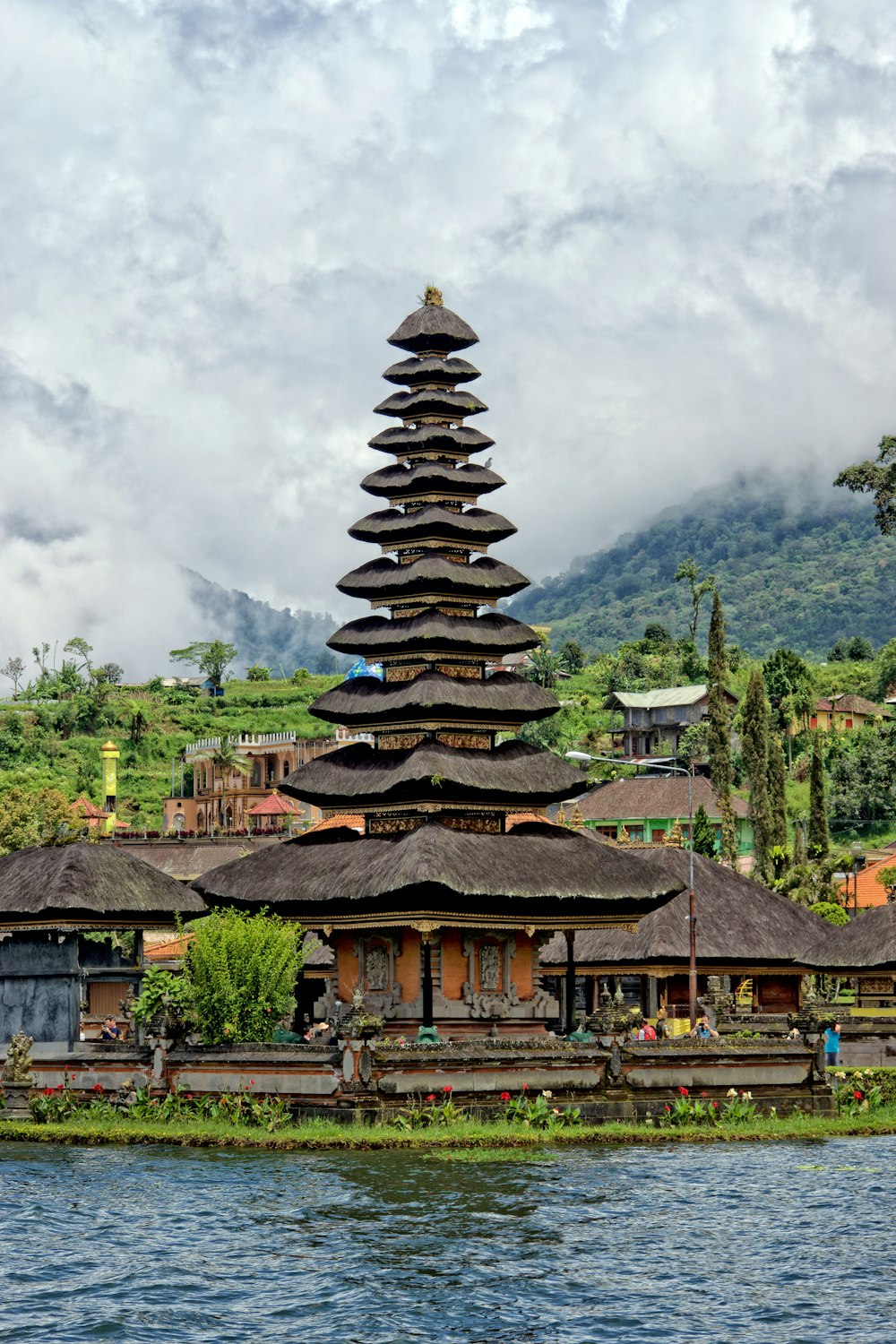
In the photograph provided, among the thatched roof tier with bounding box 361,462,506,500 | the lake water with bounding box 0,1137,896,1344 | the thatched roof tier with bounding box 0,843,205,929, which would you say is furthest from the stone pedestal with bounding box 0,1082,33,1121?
the thatched roof tier with bounding box 361,462,506,500

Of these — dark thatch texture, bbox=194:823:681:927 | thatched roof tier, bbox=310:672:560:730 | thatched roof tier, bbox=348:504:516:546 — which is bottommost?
dark thatch texture, bbox=194:823:681:927

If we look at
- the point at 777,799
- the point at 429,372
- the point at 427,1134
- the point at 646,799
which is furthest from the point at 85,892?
the point at 646,799

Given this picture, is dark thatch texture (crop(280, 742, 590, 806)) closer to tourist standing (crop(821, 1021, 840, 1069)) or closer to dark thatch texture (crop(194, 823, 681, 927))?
dark thatch texture (crop(194, 823, 681, 927))

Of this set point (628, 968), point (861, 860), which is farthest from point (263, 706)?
point (628, 968)

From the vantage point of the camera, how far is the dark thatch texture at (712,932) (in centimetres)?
6438

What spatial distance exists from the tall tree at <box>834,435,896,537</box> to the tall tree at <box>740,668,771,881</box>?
1897 centimetres

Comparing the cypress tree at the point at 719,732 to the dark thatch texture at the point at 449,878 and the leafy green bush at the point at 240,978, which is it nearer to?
the dark thatch texture at the point at 449,878

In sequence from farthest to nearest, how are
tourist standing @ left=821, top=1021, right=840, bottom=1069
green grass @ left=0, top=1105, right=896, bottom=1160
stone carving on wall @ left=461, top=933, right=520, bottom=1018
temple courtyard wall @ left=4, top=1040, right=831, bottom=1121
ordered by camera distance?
tourist standing @ left=821, top=1021, right=840, bottom=1069 → stone carving on wall @ left=461, top=933, right=520, bottom=1018 → temple courtyard wall @ left=4, top=1040, right=831, bottom=1121 → green grass @ left=0, top=1105, right=896, bottom=1160

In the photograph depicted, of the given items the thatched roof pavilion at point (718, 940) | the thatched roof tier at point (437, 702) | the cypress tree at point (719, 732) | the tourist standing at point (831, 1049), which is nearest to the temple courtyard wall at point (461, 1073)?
the tourist standing at point (831, 1049)

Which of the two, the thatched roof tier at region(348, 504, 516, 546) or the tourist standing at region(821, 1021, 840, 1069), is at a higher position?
the thatched roof tier at region(348, 504, 516, 546)

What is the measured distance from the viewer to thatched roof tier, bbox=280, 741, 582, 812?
51.9 metres

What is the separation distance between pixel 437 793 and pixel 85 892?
360 inches

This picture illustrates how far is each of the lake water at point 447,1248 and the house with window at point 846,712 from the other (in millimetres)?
125543

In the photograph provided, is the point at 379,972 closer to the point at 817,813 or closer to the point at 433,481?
the point at 433,481
